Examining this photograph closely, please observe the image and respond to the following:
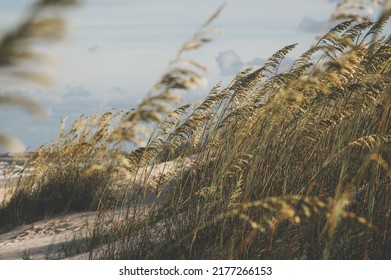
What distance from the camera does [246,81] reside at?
3914 mm

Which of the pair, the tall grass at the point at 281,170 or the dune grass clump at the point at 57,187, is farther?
the dune grass clump at the point at 57,187

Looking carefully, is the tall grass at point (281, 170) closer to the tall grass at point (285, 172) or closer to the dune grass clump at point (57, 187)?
the tall grass at point (285, 172)

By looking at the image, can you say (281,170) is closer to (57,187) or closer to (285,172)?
(285,172)

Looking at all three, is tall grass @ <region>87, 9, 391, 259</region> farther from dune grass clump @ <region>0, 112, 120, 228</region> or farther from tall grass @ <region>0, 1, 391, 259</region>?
dune grass clump @ <region>0, 112, 120, 228</region>

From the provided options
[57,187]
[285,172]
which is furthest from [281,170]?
[57,187]

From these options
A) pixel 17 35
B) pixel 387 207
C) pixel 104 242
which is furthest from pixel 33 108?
pixel 104 242

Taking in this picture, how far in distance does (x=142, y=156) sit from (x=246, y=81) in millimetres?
930

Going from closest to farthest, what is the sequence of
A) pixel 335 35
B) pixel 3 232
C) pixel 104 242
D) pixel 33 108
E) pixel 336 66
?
1. pixel 33 108
2. pixel 336 66
3. pixel 335 35
4. pixel 104 242
5. pixel 3 232

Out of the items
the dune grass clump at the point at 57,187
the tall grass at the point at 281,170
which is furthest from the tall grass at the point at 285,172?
the dune grass clump at the point at 57,187

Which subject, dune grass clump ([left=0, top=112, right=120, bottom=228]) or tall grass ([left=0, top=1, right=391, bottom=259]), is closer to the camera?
tall grass ([left=0, top=1, right=391, bottom=259])

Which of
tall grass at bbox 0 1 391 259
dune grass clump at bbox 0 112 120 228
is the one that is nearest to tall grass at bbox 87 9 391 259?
tall grass at bbox 0 1 391 259

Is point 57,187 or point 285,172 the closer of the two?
point 285,172

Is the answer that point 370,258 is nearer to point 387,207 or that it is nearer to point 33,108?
point 387,207

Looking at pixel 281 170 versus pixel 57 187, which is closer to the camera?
pixel 281 170
